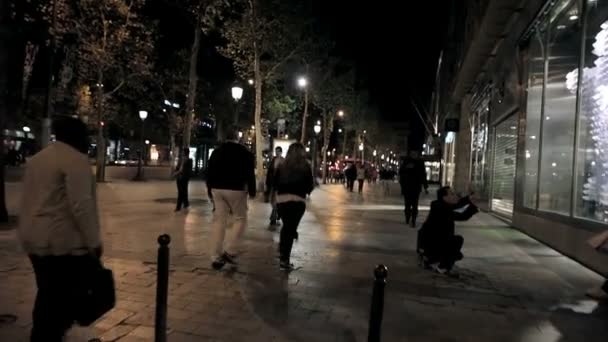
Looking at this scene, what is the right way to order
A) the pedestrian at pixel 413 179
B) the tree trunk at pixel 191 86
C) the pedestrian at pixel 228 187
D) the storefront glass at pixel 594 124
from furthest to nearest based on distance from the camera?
1. the tree trunk at pixel 191 86
2. the pedestrian at pixel 413 179
3. the storefront glass at pixel 594 124
4. the pedestrian at pixel 228 187

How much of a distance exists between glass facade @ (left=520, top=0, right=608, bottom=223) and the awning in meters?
0.98

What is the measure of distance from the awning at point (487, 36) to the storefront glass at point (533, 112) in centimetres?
101

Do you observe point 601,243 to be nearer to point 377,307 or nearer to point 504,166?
point 377,307

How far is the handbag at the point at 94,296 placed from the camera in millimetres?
3447

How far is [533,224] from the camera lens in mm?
11781

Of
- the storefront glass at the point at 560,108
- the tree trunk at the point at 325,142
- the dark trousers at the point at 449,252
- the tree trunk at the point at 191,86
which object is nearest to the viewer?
the dark trousers at the point at 449,252

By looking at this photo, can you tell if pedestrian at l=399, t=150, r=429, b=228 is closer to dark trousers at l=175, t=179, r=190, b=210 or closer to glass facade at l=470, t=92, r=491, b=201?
dark trousers at l=175, t=179, r=190, b=210

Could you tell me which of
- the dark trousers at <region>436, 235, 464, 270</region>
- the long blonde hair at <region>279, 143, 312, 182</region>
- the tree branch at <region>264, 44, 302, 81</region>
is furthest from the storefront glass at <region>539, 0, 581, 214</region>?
the tree branch at <region>264, 44, 302, 81</region>

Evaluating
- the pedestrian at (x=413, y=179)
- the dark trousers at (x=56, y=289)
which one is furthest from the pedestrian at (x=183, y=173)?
the dark trousers at (x=56, y=289)

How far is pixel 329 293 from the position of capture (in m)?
6.22

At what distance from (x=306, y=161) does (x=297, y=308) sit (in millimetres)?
2463

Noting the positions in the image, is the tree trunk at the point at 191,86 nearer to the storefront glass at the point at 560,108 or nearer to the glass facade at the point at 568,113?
the glass facade at the point at 568,113

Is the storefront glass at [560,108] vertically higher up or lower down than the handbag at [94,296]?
higher up

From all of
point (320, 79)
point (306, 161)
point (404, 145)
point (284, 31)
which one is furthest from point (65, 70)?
point (404, 145)
